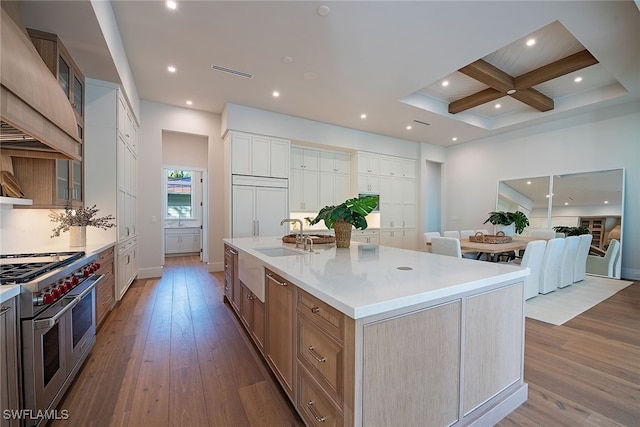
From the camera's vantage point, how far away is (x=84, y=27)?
2.30 metres

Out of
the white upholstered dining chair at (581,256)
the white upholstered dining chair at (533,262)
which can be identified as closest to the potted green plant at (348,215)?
the white upholstered dining chair at (533,262)

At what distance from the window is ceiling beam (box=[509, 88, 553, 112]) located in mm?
8183

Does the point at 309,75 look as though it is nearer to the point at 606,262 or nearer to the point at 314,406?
the point at 314,406

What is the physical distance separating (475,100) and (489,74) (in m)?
1.07

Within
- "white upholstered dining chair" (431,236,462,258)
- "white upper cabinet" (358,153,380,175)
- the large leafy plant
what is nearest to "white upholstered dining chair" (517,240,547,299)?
"white upholstered dining chair" (431,236,462,258)

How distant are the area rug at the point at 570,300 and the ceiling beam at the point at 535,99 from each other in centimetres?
331

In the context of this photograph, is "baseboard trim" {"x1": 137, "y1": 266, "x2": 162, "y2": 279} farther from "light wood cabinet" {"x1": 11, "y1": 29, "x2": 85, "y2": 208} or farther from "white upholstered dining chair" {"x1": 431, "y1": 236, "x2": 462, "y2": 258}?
"white upholstered dining chair" {"x1": 431, "y1": 236, "x2": 462, "y2": 258}

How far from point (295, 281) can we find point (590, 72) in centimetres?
578

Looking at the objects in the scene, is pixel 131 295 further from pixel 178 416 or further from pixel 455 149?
pixel 455 149

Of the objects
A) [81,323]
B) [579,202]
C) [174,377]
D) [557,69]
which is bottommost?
[174,377]

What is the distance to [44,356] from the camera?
1373 millimetres

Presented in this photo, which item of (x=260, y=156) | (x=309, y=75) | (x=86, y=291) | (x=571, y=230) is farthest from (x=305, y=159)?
(x=571, y=230)

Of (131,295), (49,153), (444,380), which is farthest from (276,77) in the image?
(444,380)

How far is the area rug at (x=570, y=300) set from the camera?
2.98 m
